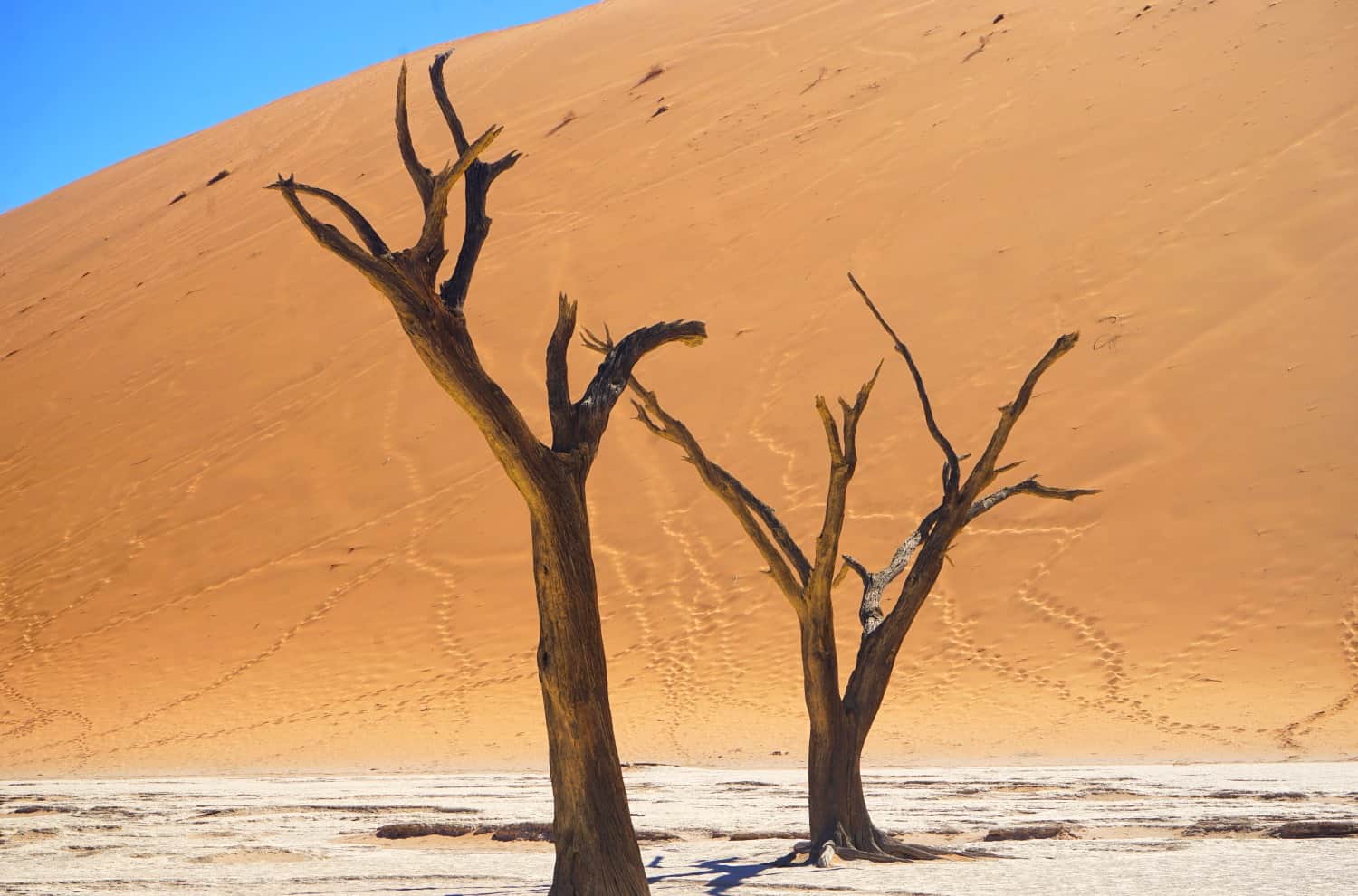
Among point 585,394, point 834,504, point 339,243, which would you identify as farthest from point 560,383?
point 834,504

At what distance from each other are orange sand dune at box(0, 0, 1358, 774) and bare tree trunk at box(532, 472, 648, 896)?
6.35 meters

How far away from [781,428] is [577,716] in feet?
36.5

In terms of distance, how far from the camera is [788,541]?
18.7 feet

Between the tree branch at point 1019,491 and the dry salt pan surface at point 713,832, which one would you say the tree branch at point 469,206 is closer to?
→ the dry salt pan surface at point 713,832

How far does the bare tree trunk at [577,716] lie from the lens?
3.84m

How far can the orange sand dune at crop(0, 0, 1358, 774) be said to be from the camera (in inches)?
437

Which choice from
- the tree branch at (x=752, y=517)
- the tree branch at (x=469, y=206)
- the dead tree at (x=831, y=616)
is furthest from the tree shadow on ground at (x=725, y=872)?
the tree branch at (x=469, y=206)

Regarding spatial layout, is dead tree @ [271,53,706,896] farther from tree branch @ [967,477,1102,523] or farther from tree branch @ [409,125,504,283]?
tree branch @ [967,477,1102,523]

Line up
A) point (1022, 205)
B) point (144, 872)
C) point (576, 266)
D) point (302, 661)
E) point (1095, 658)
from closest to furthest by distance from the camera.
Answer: point (144, 872)
point (1095, 658)
point (302, 661)
point (1022, 205)
point (576, 266)

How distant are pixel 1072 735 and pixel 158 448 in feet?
42.5

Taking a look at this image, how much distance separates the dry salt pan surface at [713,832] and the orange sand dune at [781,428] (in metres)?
1.69

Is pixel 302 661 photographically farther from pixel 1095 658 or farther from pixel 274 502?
pixel 1095 658

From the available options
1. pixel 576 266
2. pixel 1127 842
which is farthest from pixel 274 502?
pixel 1127 842

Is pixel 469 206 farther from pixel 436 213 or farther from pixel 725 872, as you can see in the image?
pixel 725 872
